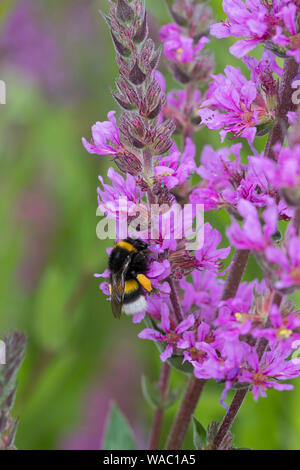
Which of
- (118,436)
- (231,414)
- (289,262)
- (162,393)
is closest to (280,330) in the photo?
(289,262)

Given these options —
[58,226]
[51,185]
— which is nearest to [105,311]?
[58,226]

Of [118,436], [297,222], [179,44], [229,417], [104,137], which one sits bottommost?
[118,436]

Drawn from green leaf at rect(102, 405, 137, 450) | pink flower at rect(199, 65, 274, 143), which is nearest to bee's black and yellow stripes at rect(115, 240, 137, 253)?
pink flower at rect(199, 65, 274, 143)

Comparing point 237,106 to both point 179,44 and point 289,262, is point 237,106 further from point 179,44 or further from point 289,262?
point 289,262

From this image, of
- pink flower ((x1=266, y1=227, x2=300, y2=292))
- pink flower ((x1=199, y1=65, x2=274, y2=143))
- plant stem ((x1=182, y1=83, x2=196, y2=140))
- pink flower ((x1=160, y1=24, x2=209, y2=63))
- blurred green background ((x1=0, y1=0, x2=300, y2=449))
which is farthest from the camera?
blurred green background ((x1=0, y1=0, x2=300, y2=449))

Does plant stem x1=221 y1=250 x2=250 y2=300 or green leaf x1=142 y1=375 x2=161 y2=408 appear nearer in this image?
plant stem x1=221 y1=250 x2=250 y2=300

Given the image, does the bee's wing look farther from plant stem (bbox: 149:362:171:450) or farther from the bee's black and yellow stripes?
plant stem (bbox: 149:362:171:450)

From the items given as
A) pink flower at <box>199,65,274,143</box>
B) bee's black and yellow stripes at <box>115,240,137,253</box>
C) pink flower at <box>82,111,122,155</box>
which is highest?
pink flower at <box>199,65,274,143</box>
